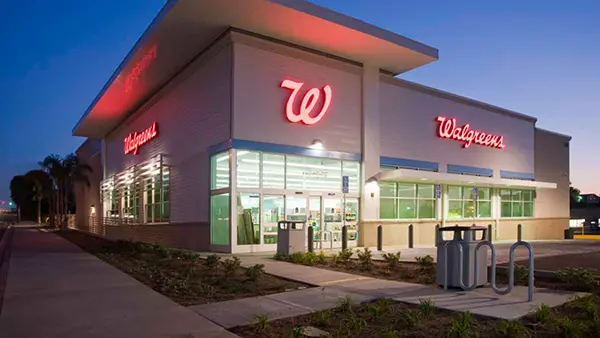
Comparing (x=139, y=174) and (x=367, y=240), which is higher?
(x=139, y=174)

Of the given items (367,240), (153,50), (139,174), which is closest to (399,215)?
(367,240)

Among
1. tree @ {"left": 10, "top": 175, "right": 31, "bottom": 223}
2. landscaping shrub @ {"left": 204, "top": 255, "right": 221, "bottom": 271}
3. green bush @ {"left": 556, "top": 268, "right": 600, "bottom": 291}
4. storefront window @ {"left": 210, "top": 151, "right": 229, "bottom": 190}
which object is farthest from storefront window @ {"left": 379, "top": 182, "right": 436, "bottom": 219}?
tree @ {"left": 10, "top": 175, "right": 31, "bottom": 223}

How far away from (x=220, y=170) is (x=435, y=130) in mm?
12611

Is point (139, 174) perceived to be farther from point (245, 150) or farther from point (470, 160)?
point (470, 160)

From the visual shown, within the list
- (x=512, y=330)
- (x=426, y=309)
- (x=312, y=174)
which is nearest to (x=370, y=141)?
(x=312, y=174)

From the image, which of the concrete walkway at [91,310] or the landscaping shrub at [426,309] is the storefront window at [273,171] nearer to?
the concrete walkway at [91,310]

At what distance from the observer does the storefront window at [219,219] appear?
756 inches

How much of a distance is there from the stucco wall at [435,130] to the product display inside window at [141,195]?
1164 cm

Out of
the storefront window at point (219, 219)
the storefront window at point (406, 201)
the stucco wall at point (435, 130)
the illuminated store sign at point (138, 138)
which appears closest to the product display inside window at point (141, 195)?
the illuminated store sign at point (138, 138)

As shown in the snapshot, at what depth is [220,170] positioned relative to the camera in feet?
66.3

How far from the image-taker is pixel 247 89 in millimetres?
19016

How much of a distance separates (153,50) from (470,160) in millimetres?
18470

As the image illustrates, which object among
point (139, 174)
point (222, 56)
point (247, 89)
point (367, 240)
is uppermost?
point (222, 56)

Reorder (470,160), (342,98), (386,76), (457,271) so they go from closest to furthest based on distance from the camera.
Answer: (457,271) → (342,98) → (386,76) → (470,160)
